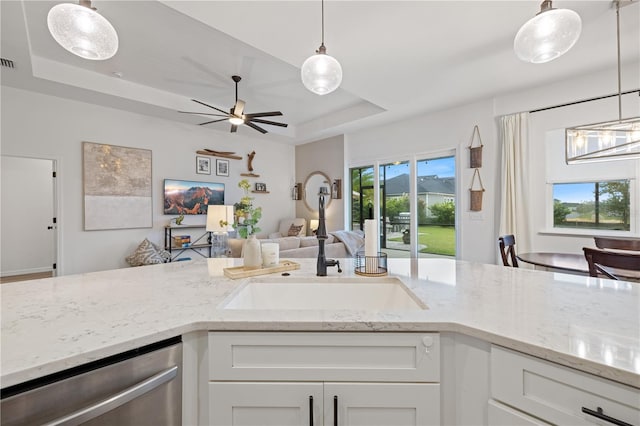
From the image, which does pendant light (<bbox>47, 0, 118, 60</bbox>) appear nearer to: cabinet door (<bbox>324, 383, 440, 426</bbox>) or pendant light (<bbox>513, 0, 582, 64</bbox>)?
cabinet door (<bbox>324, 383, 440, 426</bbox>)

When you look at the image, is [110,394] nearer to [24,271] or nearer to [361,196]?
[361,196]

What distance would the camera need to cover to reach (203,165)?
5344 mm

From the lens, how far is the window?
295 centimetres

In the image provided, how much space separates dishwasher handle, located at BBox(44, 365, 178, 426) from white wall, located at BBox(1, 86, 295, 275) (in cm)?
443

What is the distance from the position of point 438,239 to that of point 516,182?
Result: 142 centimetres

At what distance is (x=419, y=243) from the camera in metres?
4.70

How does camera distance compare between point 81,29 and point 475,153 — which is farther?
point 475,153

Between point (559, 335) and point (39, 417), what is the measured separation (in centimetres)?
133

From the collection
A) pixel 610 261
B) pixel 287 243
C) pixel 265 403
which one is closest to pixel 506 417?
pixel 265 403

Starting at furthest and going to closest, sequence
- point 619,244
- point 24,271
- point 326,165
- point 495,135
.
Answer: point 326,165
point 24,271
point 495,135
point 619,244

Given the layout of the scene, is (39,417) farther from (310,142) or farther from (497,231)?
(310,142)

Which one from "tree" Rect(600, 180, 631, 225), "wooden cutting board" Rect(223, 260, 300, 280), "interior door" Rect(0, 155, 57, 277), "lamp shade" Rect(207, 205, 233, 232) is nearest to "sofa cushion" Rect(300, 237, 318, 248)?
"lamp shade" Rect(207, 205, 233, 232)

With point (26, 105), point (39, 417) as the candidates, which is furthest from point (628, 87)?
point (26, 105)

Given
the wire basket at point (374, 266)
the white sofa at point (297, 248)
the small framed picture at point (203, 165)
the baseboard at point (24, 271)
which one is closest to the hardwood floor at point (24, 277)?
the baseboard at point (24, 271)
